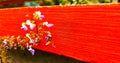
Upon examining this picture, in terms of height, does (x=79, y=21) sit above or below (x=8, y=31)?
above

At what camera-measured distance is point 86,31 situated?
2295 millimetres

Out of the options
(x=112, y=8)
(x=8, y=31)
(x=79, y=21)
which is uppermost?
(x=112, y=8)

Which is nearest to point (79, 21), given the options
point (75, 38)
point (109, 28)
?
point (75, 38)

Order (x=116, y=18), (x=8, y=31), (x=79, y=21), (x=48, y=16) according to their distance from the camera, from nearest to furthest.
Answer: (x=116, y=18) → (x=79, y=21) → (x=48, y=16) → (x=8, y=31)

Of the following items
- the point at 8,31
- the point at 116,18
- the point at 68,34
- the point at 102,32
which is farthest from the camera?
the point at 8,31

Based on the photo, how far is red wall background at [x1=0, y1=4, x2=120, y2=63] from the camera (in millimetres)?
2045

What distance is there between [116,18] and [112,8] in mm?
71

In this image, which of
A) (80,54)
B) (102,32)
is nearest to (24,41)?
(80,54)

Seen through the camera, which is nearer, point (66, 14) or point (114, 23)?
point (114, 23)

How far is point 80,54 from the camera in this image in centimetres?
237

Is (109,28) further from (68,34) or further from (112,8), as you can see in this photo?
(68,34)

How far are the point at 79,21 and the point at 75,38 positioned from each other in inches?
6.2

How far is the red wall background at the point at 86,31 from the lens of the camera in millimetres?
2045

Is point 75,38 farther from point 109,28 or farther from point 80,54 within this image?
point 109,28
